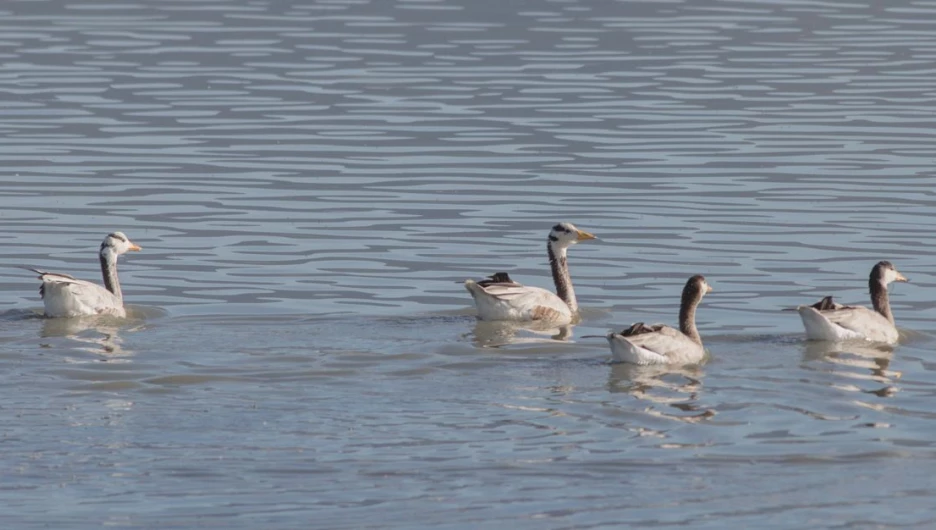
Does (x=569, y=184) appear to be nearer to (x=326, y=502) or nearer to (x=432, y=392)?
(x=432, y=392)

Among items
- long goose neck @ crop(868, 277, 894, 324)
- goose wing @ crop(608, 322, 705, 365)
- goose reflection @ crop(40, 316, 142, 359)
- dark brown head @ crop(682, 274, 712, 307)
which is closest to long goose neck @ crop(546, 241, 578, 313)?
dark brown head @ crop(682, 274, 712, 307)

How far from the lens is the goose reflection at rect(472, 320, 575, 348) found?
19375 millimetres

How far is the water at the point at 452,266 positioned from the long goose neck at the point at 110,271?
43 centimetres

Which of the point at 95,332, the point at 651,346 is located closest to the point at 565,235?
the point at 651,346

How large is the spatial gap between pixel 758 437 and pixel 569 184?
14888mm

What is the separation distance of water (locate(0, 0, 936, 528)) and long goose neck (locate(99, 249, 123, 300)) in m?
0.43

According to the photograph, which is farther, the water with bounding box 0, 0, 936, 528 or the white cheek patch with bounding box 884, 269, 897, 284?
the white cheek patch with bounding box 884, 269, 897, 284

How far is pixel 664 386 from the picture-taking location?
17.0 metres

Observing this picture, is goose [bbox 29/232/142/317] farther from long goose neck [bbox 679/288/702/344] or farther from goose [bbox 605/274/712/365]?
long goose neck [bbox 679/288/702/344]

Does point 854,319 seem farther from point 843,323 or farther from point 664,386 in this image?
point 664,386

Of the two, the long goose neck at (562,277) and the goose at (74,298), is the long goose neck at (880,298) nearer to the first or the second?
the long goose neck at (562,277)

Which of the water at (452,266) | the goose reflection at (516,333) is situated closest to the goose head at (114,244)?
the water at (452,266)

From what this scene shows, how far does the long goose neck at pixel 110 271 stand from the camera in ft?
69.7

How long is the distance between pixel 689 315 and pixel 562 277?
3.17 metres
